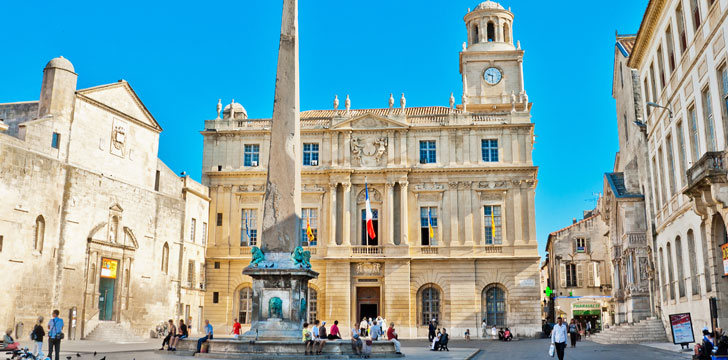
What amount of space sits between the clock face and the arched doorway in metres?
28.4

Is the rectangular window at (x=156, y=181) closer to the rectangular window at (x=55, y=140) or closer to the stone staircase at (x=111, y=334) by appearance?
the rectangular window at (x=55, y=140)

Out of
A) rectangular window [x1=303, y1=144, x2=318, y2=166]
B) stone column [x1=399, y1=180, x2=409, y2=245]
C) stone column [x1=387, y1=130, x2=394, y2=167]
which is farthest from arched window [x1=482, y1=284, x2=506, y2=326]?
rectangular window [x1=303, y1=144, x2=318, y2=166]

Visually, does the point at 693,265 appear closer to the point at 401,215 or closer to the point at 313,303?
the point at 401,215

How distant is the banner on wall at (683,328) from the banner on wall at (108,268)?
74.3 ft

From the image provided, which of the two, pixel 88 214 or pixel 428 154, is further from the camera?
pixel 428 154

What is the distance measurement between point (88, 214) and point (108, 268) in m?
2.75

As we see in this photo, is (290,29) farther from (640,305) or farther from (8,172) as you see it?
(640,305)

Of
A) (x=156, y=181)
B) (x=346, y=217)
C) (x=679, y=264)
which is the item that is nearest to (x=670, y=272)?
(x=679, y=264)

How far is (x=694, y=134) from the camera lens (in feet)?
64.1

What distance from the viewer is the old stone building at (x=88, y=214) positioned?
24.8m

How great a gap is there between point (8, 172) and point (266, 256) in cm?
1456

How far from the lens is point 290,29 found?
16.2 m

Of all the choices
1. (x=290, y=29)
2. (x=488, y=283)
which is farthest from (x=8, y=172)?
(x=488, y=283)

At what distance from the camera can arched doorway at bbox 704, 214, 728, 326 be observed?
17203mm
